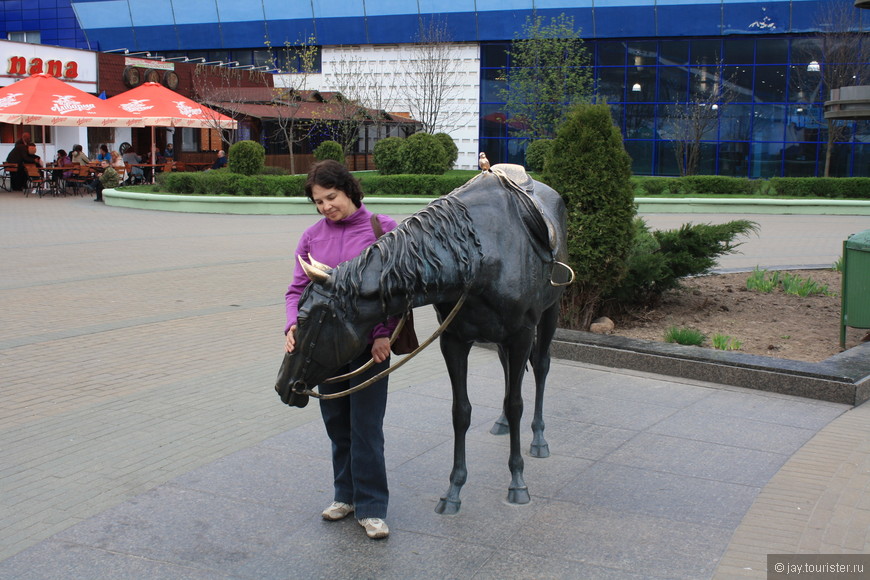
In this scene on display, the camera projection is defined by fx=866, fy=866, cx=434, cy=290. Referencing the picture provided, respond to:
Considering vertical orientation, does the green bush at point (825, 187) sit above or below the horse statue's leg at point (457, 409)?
above

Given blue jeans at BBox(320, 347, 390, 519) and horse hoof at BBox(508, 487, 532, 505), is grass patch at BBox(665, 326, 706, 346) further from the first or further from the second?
blue jeans at BBox(320, 347, 390, 519)

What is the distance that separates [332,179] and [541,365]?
2.20m

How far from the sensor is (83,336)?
826cm

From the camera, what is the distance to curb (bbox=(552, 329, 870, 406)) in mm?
6555

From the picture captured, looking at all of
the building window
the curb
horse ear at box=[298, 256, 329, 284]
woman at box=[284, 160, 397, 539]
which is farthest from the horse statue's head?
the building window

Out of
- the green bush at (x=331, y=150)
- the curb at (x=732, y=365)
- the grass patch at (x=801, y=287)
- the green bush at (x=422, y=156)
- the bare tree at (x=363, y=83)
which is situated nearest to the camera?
the curb at (x=732, y=365)

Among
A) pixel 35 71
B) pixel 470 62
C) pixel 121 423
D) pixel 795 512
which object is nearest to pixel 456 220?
pixel 795 512

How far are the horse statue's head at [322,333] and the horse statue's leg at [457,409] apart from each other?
2.18 ft

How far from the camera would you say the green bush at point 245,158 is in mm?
24766

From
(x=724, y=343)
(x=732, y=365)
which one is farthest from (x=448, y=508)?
(x=724, y=343)

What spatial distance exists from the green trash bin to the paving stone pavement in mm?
1478

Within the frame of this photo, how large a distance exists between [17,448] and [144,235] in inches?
491

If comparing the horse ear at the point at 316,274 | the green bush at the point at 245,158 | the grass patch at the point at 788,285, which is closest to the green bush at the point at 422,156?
the green bush at the point at 245,158

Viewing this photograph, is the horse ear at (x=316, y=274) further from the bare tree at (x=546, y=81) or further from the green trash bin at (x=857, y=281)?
the bare tree at (x=546, y=81)
